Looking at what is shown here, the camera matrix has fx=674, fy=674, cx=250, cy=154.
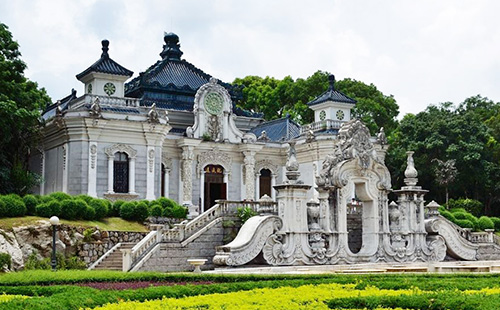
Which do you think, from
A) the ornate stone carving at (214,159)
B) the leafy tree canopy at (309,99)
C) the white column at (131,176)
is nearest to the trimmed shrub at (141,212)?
the white column at (131,176)

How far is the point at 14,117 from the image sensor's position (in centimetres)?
3384

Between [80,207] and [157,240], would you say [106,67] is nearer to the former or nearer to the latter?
[80,207]

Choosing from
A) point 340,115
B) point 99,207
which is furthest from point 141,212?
point 340,115

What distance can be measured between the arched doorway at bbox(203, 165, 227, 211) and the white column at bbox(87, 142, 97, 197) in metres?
8.26

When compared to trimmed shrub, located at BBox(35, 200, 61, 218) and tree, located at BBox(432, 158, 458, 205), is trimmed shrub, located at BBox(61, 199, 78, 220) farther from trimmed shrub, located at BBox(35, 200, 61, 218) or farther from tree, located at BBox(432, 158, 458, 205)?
tree, located at BBox(432, 158, 458, 205)

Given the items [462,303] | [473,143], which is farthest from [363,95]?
[462,303]

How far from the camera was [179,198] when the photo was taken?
42.3 m

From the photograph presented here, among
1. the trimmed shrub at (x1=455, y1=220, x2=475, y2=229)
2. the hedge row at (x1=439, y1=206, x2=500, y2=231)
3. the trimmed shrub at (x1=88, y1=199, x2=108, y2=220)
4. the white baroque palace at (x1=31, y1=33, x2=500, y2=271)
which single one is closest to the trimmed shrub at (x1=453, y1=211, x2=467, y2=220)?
the hedge row at (x1=439, y1=206, x2=500, y2=231)

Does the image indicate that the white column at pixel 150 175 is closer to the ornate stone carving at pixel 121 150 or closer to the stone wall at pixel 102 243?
the ornate stone carving at pixel 121 150

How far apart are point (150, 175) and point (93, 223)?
8.22 m

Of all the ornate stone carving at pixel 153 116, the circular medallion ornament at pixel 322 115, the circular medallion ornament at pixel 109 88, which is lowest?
the ornate stone carving at pixel 153 116

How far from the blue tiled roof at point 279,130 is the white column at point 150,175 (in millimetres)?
11277

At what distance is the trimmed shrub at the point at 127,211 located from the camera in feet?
109

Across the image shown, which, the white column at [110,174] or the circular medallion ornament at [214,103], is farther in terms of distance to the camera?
the circular medallion ornament at [214,103]
